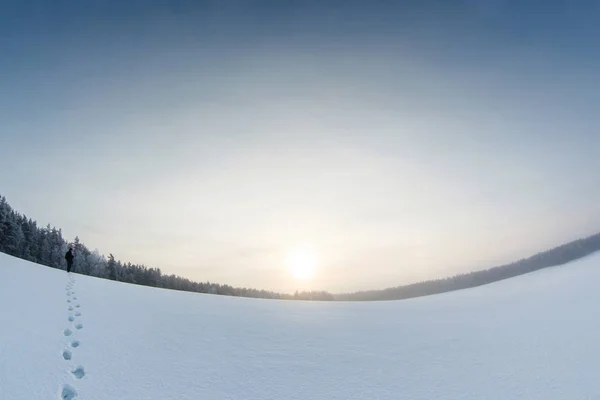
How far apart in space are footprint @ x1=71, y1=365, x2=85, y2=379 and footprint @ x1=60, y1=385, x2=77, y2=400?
43 centimetres

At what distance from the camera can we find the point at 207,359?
7422 millimetres

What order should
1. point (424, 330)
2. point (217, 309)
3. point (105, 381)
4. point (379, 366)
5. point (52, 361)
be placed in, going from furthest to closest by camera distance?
point (217, 309) → point (424, 330) → point (379, 366) → point (52, 361) → point (105, 381)

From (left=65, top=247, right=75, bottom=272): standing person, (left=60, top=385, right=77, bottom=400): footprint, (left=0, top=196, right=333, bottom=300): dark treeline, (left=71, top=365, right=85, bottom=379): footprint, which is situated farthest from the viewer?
(left=0, top=196, right=333, bottom=300): dark treeline

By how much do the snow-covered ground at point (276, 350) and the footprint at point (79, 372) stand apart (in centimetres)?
4

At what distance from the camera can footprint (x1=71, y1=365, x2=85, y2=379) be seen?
615cm

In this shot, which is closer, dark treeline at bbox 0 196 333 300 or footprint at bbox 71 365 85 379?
footprint at bbox 71 365 85 379

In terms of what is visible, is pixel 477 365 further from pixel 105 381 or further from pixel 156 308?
pixel 156 308

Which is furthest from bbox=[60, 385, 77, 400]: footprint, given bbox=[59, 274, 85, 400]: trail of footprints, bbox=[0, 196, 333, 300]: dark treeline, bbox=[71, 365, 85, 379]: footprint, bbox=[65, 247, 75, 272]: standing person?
bbox=[0, 196, 333, 300]: dark treeline

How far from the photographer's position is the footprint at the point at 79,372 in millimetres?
6155

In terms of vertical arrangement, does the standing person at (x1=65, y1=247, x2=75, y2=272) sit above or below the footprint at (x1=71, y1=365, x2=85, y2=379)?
above

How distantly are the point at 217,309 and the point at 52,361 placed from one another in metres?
6.22

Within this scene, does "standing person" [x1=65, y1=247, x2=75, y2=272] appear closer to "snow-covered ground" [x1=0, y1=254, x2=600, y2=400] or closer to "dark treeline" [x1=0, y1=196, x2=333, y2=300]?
"snow-covered ground" [x1=0, y1=254, x2=600, y2=400]

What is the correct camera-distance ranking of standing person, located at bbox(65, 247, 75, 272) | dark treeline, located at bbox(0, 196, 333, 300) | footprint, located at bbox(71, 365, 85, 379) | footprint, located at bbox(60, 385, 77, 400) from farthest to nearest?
dark treeline, located at bbox(0, 196, 333, 300), standing person, located at bbox(65, 247, 75, 272), footprint, located at bbox(71, 365, 85, 379), footprint, located at bbox(60, 385, 77, 400)

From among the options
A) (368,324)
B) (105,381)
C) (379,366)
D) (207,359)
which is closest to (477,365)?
(379,366)
